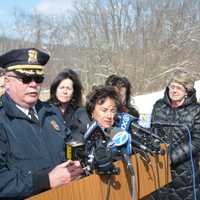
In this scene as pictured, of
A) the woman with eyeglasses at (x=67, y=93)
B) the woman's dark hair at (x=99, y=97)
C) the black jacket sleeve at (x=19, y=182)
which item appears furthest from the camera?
the woman with eyeglasses at (x=67, y=93)

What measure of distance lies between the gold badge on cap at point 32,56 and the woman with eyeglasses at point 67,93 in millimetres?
1702

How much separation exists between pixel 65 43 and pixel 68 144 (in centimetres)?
1405

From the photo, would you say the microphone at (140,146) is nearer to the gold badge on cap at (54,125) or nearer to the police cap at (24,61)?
the gold badge on cap at (54,125)

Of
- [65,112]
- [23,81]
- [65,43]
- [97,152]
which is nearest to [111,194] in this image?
[97,152]

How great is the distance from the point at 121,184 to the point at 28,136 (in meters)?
0.49

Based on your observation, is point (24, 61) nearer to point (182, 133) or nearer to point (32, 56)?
point (32, 56)

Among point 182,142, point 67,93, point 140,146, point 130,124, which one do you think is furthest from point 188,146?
point 67,93

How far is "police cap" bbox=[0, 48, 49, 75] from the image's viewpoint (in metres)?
2.06

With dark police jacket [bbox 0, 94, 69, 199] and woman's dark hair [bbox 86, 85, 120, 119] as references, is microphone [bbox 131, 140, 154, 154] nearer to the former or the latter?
dark police jacket [bbox 0, 94, 69, 199]

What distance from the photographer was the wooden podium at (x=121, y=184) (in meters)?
Result: 1.57

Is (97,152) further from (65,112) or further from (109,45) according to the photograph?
(109,45)

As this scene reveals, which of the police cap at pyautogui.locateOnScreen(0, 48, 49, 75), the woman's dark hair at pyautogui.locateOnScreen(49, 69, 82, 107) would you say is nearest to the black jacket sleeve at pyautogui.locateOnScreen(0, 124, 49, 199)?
the police cap at pyautogui.locateOnScreen(0, 48, 49, 75)

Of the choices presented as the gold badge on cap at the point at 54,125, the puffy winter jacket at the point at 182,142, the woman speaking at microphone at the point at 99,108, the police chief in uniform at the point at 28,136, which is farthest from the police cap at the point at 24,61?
the puffy winter jacket at the point at 182,142

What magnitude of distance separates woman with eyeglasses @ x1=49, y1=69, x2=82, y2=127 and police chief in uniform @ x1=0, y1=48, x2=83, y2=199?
167cm
